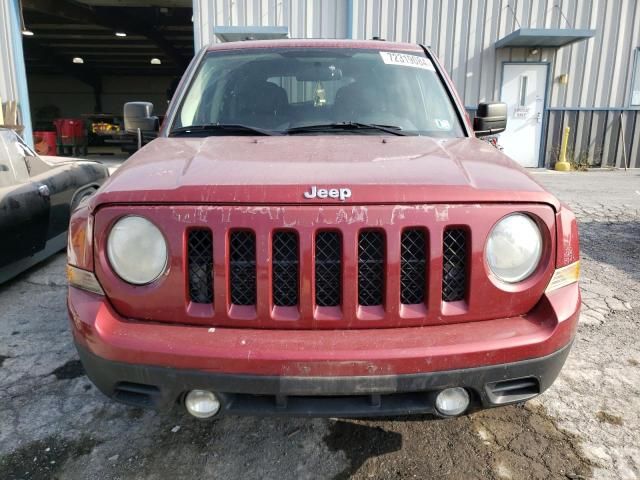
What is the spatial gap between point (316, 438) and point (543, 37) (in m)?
11.0

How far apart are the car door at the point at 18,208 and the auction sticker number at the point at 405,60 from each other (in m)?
3.03

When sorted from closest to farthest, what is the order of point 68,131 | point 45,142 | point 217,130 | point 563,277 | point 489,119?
point 563,277, point 217,130, point 489,119, point 45,142, point 68,131

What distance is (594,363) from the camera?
3.04 meters

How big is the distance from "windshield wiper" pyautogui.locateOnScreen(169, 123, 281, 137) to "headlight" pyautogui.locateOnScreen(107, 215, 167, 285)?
3.61ft

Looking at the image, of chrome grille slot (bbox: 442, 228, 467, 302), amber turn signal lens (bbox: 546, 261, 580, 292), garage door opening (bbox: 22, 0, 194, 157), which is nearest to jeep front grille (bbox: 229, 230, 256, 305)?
chrome grille slot (bbox: 442, 228, 467, 302)

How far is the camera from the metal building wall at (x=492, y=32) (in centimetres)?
1137

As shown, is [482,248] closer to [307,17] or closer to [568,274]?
[568,274]

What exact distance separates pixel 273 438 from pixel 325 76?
2112 mm

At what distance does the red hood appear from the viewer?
5.65 ft

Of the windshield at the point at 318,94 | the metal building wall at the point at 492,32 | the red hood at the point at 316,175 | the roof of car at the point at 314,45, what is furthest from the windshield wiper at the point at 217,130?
the metal building wall at the point at 492,32

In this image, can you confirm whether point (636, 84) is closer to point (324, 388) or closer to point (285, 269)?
point (285, 269)

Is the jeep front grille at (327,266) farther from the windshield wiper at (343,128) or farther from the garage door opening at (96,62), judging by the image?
the garage door opening at (96,62)

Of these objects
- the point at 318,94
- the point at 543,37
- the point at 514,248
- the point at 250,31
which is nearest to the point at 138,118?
the point at 318,94

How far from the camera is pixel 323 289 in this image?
5.83 ft
